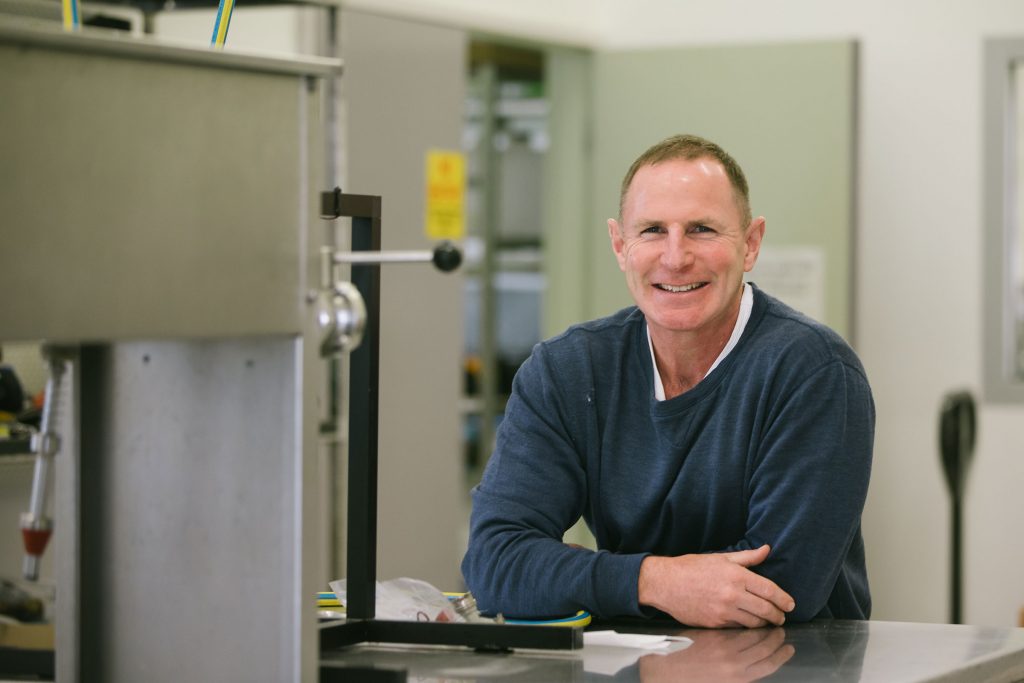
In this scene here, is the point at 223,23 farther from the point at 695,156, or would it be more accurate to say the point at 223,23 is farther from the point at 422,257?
the point at 695,156

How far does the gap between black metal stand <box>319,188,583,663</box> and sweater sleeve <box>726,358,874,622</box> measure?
405 millimetres

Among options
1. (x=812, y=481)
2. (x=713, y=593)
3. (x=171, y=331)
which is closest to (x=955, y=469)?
(x=812, y=481)

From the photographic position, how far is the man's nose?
2092 millimetres

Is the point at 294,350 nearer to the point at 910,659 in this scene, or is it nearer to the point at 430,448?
the point at 910,659

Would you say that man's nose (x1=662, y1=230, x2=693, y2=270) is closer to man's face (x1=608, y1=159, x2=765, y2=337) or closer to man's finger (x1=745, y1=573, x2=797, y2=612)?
man's face (x1=608, y1=159, x2=765, y2=337)

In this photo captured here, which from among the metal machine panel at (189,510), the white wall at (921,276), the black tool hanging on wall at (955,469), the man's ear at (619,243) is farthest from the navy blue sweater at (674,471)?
the white wall at (921,276)

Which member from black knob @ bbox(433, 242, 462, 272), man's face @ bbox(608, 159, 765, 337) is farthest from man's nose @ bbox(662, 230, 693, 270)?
black knob @ bbox(433, 242, 462, 272)

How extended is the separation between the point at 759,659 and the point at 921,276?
305 centimetres

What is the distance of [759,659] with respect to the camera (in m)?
1.64

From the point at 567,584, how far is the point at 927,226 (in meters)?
2.90

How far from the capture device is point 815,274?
4.48 meters

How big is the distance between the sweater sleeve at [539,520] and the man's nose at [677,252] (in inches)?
8.4

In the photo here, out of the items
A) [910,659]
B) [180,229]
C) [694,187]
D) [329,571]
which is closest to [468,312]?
[329,571]

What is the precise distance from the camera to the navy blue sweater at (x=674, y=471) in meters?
1.90
